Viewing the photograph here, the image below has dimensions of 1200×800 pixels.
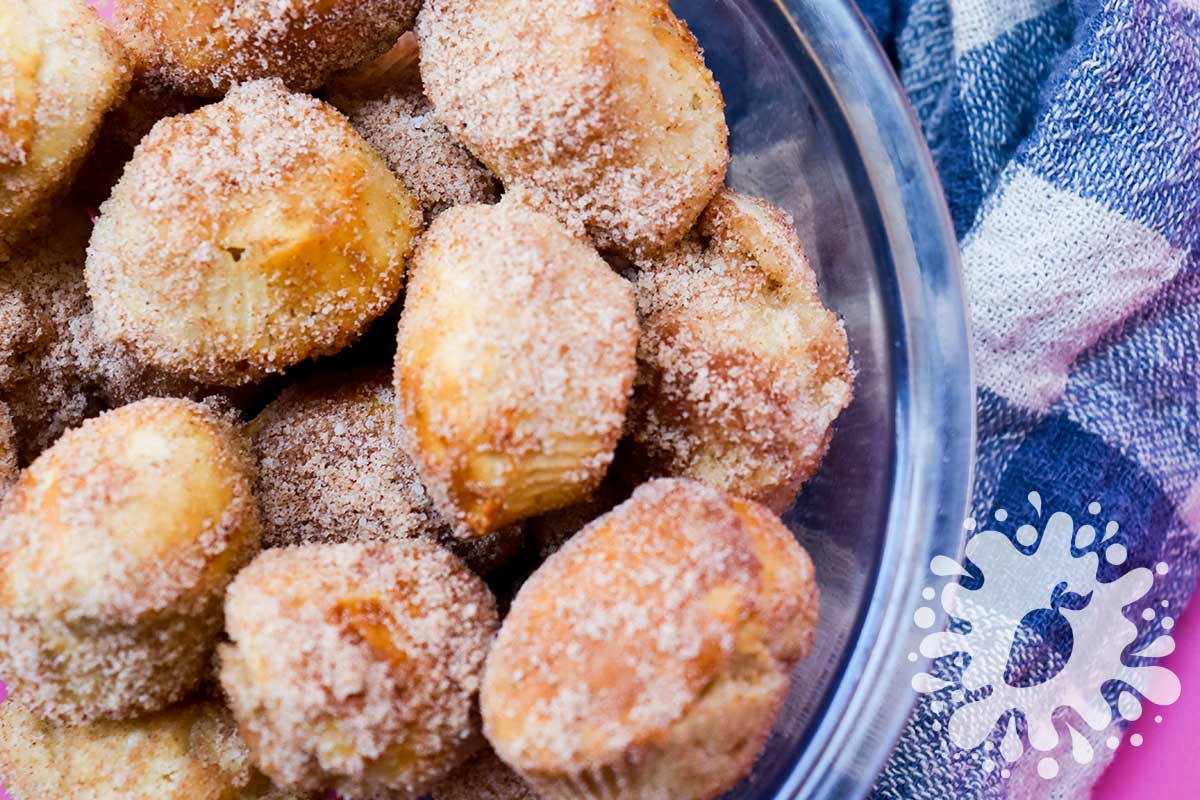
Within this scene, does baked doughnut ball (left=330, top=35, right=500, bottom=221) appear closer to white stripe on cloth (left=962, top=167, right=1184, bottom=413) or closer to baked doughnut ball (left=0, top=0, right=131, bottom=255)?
baked doughnut ball (left=0, top=0, right=131, bottom=255)

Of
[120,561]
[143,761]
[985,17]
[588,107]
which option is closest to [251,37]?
[588,107]

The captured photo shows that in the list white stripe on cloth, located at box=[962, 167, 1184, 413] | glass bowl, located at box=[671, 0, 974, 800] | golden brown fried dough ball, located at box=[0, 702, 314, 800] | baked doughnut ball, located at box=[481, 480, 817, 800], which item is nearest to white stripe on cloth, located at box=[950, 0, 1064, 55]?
white stripe on cloth, located at box=[962, 167, 1184, 413]

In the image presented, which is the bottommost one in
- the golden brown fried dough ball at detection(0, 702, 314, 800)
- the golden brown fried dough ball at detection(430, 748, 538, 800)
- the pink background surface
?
the pink background surface

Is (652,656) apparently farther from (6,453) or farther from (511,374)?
(6,453)

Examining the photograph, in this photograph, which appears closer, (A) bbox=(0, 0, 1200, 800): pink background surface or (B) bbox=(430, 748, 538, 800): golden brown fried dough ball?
(B) bbox=(430, 748, 538, 800): golden brown fried dough ball

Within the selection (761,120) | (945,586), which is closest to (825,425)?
(945,586)

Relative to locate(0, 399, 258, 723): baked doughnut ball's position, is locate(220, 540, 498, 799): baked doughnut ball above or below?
below
